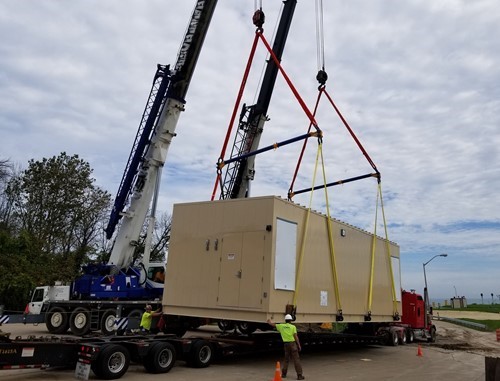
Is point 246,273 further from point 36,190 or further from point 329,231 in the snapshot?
point 36,190

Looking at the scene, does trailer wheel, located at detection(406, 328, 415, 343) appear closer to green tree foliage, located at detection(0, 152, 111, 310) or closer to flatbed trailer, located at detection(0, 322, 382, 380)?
flatbed trailer, located at detection(0, 322, 382, 380)

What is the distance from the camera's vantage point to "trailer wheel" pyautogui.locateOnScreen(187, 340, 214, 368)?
11.1 metres

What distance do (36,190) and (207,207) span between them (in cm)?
2926

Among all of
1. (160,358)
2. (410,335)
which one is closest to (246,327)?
(160,358)

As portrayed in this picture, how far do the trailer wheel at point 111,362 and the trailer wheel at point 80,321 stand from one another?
1055cm

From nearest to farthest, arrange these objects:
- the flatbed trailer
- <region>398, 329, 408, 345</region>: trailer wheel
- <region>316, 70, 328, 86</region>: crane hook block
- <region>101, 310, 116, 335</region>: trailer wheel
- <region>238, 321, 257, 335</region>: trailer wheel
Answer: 1. the flatbed trailer
2. <region>238, 321, 257, 335</region>: trailer wheel
3. <region>316, 70, 328, 86</region>: crane hook block
4. <region>101, 310, 116, 335</region>: trailer wheel
5. <region>398, 329, 408, 345</region>: trailer wheel

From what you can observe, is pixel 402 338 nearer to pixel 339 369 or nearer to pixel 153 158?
pixel 339 369

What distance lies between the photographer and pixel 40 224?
3756cm

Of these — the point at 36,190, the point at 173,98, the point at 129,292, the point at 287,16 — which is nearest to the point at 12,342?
the point at 129,292

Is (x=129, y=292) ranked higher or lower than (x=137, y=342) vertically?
higher

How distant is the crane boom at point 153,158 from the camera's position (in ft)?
65.4

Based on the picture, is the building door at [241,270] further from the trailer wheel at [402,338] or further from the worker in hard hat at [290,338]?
the trailer wheel at [402,338]

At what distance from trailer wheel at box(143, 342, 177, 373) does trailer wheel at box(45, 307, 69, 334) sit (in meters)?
11.3

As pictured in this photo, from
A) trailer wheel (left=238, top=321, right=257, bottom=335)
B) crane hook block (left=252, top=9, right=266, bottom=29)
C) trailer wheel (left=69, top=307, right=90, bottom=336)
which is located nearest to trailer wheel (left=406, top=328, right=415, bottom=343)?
trailer wheel (left=238, top=321, right=257, bottom=335)
